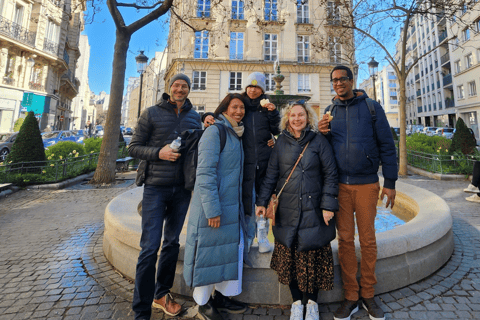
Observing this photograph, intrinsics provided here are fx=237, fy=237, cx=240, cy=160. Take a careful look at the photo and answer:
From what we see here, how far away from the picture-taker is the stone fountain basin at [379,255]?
2.54 m

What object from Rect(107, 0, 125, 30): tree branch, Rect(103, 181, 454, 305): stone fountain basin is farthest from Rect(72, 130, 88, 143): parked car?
Rect(103, 181, 454, 305): stone fountain basin

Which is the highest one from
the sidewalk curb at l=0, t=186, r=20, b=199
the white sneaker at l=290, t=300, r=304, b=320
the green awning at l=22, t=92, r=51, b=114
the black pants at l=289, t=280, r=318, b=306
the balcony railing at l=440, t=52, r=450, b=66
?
the balcony railing at l=440, t=52, r=450, b=66

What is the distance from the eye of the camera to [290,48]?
27.0 meters

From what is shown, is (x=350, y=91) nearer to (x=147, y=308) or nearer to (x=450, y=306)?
(x=450, y=306)

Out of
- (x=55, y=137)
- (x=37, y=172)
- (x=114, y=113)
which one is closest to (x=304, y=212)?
(x=114, y=113)

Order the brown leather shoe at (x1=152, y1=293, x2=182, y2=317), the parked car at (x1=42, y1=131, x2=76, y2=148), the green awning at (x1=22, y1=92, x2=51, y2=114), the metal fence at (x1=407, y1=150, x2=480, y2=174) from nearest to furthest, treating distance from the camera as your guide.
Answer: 1. the brown leather shoe at (x1=152, y1=293, x2=182, y2=317)
2. the metal fence at (x1=407, y1=150, x2=480, y2=174)
3. the parked car at (x1=42, y1=131, x2=76, y2=148)
4. the green awning at (x1=22, y1=92, x2=51, y2=114)

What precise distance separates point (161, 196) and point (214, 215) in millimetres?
676

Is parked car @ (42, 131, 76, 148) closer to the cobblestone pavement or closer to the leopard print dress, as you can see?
the cobblestone pavement

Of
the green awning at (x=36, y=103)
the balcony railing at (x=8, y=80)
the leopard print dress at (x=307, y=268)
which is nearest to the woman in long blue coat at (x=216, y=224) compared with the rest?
the leopard print dress at (x=307, y=268)

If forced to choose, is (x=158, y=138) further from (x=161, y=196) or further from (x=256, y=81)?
(x=256, y=81)

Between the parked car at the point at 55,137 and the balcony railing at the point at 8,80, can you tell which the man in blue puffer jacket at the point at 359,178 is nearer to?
the parked car at the point at 55,137

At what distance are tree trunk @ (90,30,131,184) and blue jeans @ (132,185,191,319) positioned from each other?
8.02m

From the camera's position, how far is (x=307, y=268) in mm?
2287

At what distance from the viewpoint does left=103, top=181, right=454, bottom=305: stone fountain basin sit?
2.54m
